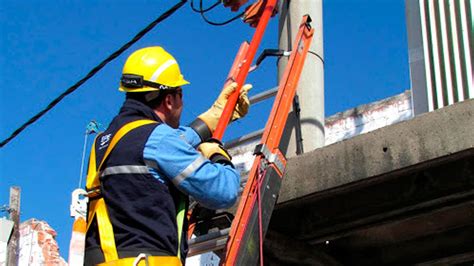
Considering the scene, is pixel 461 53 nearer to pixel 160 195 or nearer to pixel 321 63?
pixel 321 63

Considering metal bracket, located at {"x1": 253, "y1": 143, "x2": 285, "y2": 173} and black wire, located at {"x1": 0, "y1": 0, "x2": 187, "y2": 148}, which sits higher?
black wire, located at {"x1": 0, "y1": 0, "x2": 187, "y2": 148}

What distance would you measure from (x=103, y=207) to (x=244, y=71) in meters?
1.54

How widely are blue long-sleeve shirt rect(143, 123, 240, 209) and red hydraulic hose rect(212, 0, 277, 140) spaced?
80cm

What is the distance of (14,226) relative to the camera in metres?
17.7

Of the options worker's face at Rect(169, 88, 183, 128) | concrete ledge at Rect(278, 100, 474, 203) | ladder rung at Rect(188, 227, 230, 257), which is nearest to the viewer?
worker's face at Rect(169, 88, 183, 128)

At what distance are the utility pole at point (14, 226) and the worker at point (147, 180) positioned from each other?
1329 centimetres

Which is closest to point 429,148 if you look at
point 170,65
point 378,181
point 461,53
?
point 378,181

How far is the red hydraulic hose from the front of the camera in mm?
4871

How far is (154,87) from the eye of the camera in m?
4.24

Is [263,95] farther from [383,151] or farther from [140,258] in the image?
[140,258]

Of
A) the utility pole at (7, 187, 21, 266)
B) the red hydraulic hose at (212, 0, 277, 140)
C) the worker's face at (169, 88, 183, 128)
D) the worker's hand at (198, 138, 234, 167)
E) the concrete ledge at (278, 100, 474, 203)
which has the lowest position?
the worker's hand at (198, 138, 234, 167)

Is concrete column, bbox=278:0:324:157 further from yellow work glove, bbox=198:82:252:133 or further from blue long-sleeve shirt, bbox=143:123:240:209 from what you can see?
blue long-sleeve shirt, bbox=143:123:240:209

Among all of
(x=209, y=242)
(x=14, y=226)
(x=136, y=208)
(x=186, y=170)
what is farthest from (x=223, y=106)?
(x=14, y=226)

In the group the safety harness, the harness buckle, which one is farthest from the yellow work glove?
the harness buckle
